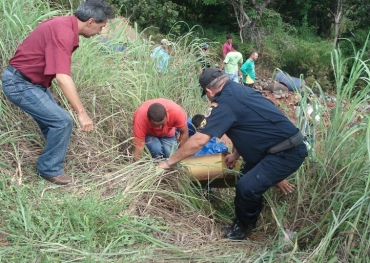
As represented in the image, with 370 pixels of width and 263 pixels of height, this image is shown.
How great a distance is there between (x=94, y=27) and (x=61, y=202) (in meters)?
1.30

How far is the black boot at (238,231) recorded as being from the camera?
4.12m

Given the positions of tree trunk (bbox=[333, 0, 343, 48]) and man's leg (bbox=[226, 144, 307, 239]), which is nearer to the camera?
man's leg (bbox=[226, 144, 307, 239])

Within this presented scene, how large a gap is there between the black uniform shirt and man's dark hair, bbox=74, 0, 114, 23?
103 centimetres

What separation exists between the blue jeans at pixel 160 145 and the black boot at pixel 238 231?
0.98 metres

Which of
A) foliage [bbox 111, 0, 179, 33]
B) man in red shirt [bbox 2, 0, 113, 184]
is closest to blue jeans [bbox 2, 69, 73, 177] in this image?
man in red shirt [bbox 2, 0, 113, 184]

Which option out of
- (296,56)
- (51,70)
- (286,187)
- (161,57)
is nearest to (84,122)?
(51,70)

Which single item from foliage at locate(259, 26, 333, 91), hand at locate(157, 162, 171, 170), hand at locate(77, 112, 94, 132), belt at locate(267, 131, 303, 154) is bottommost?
foliage at locate(259, 26, 333, 91)

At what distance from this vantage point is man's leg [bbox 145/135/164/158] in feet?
15.9

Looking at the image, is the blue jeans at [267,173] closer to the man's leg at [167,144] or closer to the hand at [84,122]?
the man's leg at [167,144]

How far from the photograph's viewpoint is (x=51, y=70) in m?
3.66

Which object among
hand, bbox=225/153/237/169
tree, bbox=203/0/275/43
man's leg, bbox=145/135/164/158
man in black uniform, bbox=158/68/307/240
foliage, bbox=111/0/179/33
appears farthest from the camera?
tree, bbox=203/0/275/43

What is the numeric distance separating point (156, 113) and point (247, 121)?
40.2 inches

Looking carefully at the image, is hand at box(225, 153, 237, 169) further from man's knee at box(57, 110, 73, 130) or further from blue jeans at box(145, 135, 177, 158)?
man's knee at box(57, 110, 73, 130)

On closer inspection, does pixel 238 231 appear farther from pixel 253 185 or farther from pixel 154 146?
pixel 154 146
